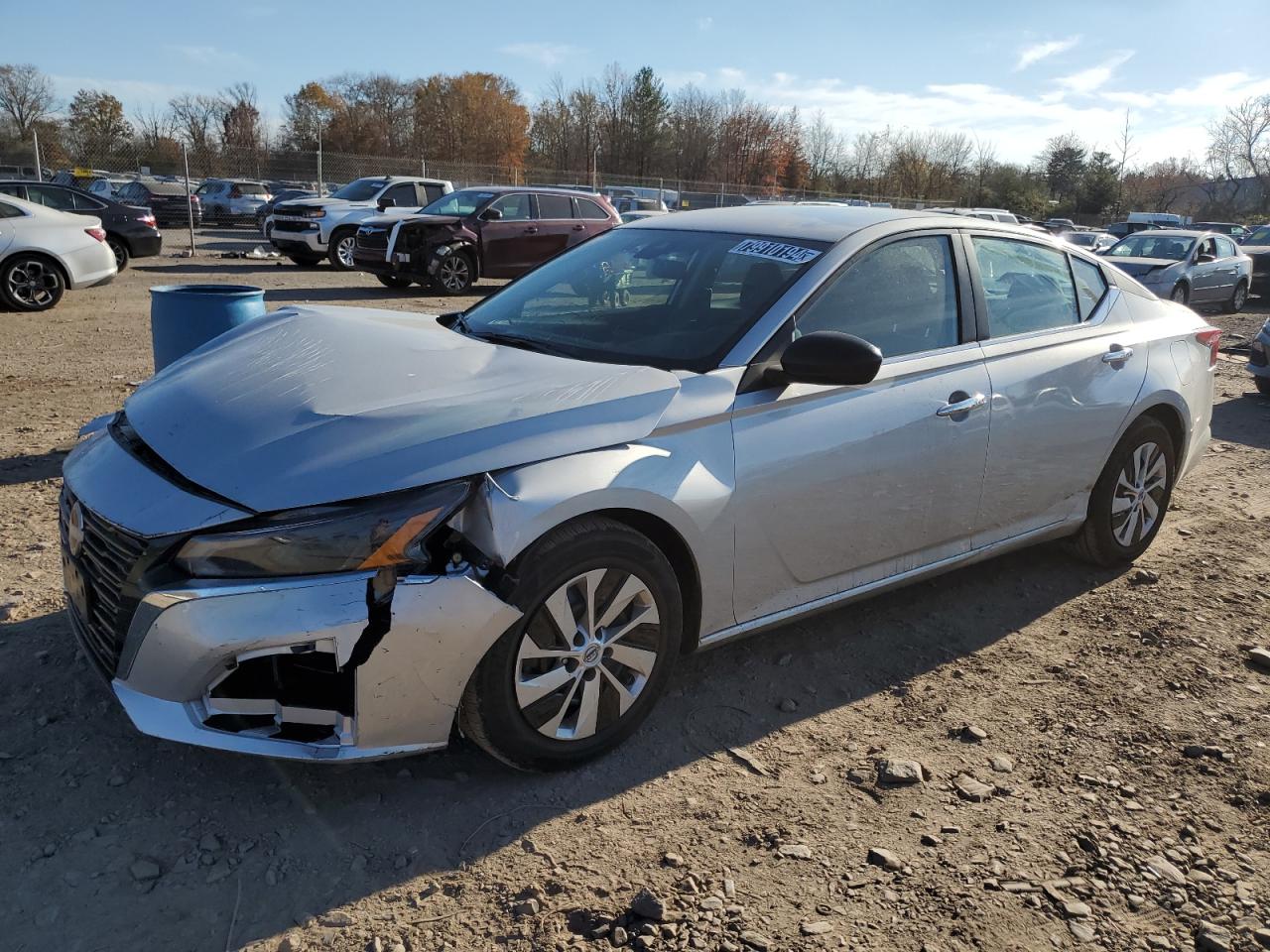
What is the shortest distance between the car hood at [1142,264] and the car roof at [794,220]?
13.4 m

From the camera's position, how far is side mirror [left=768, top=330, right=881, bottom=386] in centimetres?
311

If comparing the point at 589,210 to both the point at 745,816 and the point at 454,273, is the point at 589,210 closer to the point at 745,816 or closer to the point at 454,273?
the point at 454,273

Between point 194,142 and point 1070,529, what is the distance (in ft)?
175

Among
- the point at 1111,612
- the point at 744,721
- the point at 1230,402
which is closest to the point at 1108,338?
the point at 1111,612

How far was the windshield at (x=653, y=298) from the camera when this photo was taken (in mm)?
3373

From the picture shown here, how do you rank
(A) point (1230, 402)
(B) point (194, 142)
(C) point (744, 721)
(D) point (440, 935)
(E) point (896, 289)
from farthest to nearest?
(B) point (194, 142) < (A) point (1230, 402) < (E) point (896, 289) < (C) point (744, 721) < (D) point (440, 935)

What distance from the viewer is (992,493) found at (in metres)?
3.96

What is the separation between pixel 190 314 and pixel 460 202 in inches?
452

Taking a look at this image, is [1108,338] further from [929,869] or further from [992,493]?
[929,869]

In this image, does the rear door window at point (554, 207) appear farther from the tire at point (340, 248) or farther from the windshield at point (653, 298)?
the windshield at point (653, 298)

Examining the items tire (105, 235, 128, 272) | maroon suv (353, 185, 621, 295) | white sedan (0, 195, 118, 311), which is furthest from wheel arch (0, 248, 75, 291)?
tire (105, 235, 128, 272)

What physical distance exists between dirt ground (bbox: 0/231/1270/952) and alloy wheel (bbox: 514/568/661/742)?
0.22 m

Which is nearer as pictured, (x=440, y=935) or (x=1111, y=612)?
(x=440, y=935)

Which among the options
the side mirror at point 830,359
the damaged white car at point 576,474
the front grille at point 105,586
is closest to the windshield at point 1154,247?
the damaged white car at point 576,474
